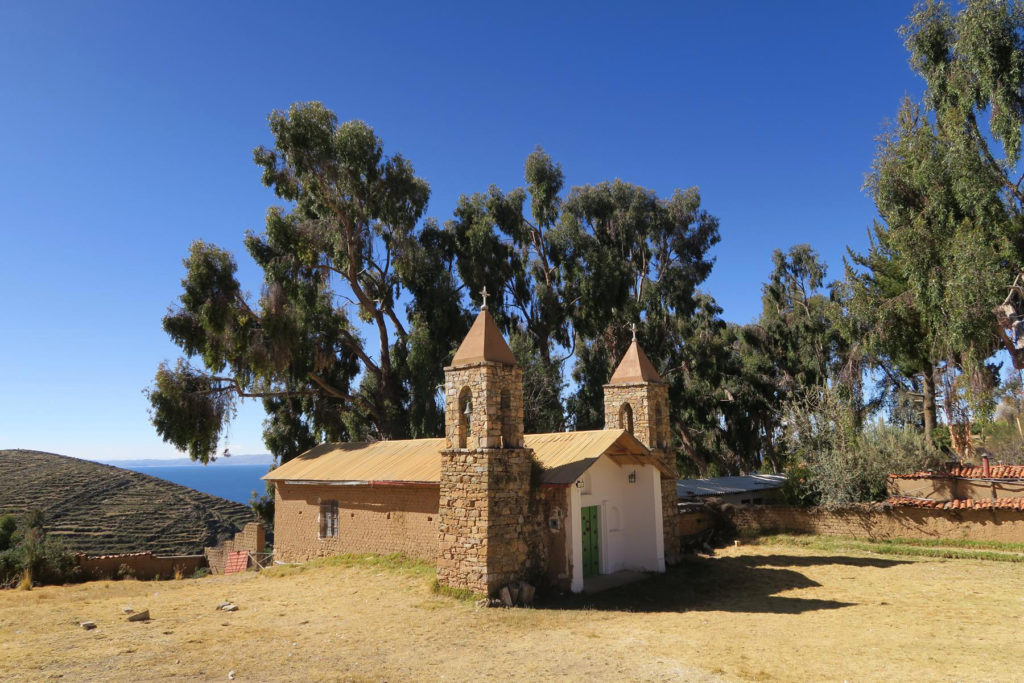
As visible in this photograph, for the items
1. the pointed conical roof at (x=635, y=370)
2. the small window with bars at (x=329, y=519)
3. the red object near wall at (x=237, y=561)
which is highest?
the pointed conical roof at (x=635, y=370)

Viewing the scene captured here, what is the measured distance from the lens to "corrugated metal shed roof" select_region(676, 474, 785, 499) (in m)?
25.9

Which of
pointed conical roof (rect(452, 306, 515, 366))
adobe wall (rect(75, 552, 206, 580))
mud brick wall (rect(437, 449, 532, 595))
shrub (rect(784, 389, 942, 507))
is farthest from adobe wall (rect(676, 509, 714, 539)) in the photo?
adobe wall (rect(75, 552, 206, 580))

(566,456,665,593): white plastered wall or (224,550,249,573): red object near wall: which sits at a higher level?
(566,456,665,593): white plastered wall

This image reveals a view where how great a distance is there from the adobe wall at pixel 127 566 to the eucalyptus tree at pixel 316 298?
21.6ft

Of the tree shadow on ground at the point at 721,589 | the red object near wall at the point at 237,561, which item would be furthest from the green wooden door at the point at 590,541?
the red object near wall at the point at 237,561

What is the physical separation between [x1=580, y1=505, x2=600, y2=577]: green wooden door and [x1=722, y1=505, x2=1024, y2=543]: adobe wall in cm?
910

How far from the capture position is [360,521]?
65.3ft

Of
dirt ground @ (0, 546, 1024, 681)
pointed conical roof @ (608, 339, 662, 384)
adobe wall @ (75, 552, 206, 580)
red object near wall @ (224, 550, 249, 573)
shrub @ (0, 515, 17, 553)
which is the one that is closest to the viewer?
dirt ground @ (0, 546, 1024, 681)

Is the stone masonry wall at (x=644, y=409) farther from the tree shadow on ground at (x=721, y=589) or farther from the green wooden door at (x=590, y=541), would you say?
the tree shadow on ground at (x=721, y=589)

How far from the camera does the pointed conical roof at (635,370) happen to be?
64.3 ft

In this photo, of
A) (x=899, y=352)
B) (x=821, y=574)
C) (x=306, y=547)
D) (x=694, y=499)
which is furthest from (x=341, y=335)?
(x=899, y=352)

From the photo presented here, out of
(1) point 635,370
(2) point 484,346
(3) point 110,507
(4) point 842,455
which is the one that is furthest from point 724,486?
(3) point 110,507

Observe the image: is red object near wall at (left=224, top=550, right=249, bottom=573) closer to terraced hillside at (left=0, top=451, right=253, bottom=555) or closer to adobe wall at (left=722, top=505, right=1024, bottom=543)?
terraced hillside at (left=0, top=451, right=253, bottom=555)

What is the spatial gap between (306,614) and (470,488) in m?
4.47
